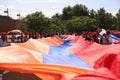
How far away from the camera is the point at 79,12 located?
388ft

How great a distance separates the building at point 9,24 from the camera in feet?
261

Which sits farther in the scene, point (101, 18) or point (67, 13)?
point (67, 13)

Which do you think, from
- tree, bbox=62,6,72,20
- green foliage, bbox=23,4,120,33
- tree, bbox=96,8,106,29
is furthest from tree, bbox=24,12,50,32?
tree, bbox=62,6,72,20

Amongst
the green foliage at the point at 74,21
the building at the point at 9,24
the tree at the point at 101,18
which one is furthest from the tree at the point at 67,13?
the building at the point at 9,24

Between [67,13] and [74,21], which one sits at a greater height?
[67,13]

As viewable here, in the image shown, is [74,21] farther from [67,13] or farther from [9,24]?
[9,24]

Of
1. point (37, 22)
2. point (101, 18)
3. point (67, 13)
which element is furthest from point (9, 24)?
point (67, 13)

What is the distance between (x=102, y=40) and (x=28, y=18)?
87.6 m

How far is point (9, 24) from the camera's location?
3297 inches

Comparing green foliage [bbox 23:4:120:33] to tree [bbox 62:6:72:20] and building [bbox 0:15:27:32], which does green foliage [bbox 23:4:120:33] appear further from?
building [bbox 0:15:27:32]

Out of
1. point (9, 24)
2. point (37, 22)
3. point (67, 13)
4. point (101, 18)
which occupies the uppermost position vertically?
point (67, 13)

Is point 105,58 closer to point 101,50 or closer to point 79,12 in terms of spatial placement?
point 101,50

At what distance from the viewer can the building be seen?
7969cm

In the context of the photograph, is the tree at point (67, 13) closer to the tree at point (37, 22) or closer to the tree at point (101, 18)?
the tree at point (101, 18)
